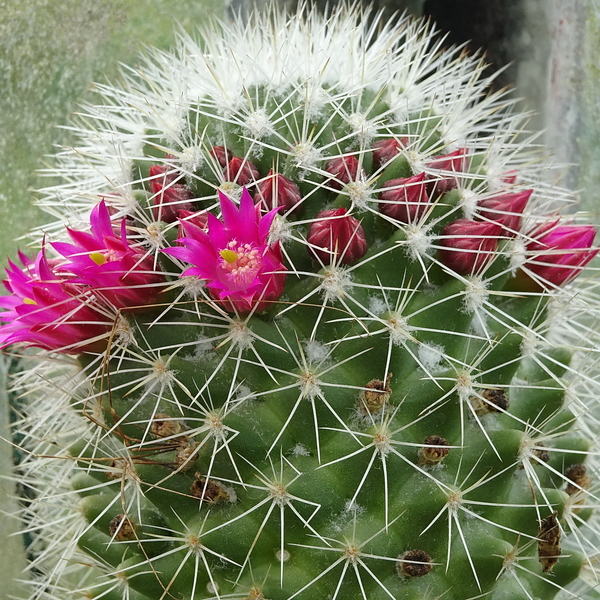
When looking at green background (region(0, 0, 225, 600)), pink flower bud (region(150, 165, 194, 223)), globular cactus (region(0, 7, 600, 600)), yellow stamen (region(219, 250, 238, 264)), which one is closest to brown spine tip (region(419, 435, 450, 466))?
globular cactus (region(0, 7, 600, 600))

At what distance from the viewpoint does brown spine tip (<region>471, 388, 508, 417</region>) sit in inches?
27.7

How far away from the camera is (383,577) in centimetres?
65

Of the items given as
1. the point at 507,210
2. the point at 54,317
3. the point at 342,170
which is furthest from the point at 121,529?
the point at 507,210

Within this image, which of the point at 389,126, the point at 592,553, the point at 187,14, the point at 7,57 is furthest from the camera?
the point at 187,14

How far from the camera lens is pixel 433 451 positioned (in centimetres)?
65

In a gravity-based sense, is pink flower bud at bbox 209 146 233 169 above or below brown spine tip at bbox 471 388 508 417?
above

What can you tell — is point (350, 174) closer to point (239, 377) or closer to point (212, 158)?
point (212, 158)

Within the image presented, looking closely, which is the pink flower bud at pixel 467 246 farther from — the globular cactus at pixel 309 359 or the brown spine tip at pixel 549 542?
the brown spine tip at pixel 549 542

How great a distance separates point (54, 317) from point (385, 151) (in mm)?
430

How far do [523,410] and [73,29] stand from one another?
1054 millimetres

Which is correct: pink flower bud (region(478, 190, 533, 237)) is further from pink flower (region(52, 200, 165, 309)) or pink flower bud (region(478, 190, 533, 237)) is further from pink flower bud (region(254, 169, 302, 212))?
pink flower (region(52, 200, 165, 309))

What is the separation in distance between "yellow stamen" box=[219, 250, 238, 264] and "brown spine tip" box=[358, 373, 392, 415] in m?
0.19

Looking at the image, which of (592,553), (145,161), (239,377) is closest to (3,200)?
(145,161)

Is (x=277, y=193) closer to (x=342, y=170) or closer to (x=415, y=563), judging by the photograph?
(x=342, y=170)
